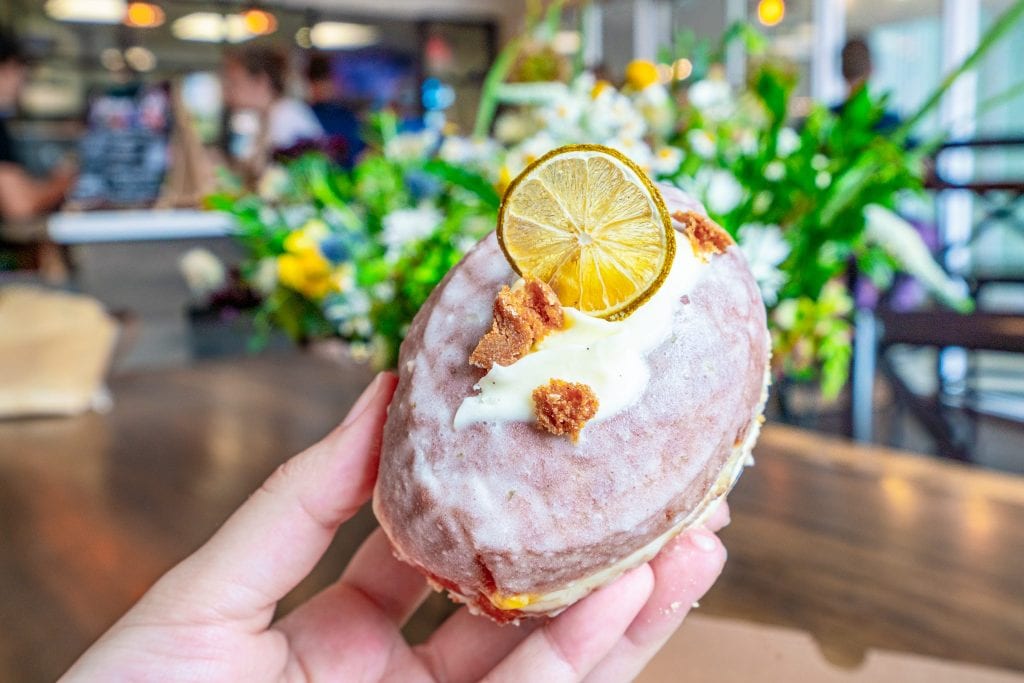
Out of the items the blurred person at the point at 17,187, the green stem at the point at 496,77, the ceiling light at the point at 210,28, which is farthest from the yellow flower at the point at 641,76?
the ceiling light at the point at 210,28

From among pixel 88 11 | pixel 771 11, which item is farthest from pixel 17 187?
pixel 771 11

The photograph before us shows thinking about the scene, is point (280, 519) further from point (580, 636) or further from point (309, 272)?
point (309, 272)

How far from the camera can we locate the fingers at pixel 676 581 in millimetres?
673

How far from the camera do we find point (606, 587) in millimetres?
632

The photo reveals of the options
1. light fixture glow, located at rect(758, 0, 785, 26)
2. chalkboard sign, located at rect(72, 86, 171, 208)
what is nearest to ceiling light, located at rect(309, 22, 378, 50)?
chalkboard sign, located at rect(72, 86, 171, 208)

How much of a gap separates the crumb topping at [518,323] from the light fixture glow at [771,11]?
7241 millimetres

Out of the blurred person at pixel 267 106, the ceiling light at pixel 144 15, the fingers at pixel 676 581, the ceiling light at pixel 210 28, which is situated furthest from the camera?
the ceiling light at pixel 210 28

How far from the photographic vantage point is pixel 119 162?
5.06 metres

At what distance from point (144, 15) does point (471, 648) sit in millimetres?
8328

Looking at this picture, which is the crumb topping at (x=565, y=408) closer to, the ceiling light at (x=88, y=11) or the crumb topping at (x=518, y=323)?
the crumb topping at (x=518, y=323)

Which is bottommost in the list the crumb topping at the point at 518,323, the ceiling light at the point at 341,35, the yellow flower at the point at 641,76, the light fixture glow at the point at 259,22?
the crumb topping at the point at 518,323

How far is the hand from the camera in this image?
657 millimetres

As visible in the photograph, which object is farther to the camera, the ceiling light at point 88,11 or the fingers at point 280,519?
the ceiling light at point 88,11

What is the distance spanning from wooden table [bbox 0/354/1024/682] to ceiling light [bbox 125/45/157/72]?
7001 mm
